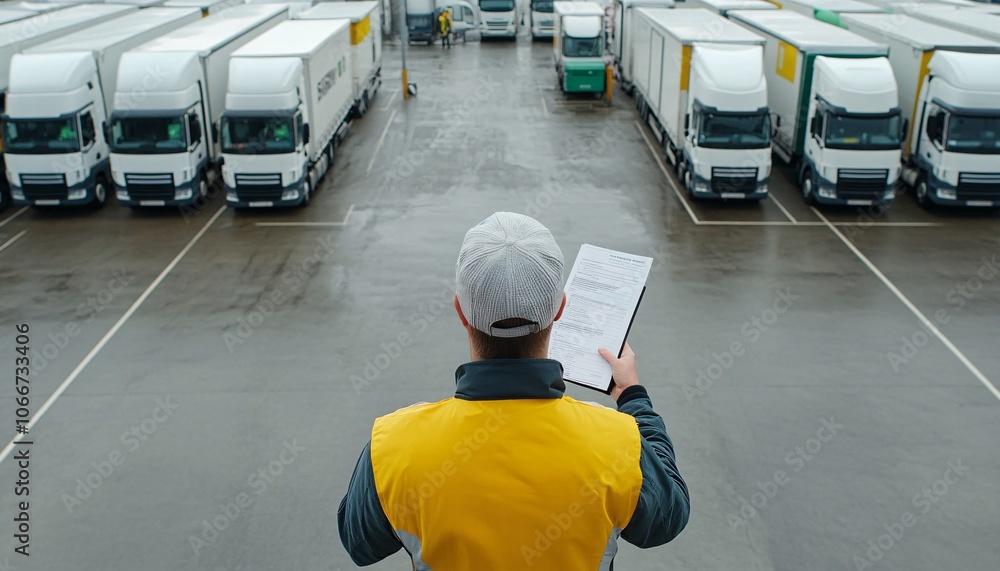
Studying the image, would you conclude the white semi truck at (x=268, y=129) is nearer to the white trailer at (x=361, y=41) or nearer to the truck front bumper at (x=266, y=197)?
the truck front bumper at (x=266, y=197)

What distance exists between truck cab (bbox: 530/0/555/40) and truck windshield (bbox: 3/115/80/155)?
3303 centimetres

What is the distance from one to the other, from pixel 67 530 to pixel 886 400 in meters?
10.9

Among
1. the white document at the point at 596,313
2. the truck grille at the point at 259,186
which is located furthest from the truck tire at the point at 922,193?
the white document at the point at 596,313

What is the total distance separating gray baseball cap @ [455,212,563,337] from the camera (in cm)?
286

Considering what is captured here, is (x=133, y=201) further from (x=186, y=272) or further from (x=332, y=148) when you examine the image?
(x=332, y=148)

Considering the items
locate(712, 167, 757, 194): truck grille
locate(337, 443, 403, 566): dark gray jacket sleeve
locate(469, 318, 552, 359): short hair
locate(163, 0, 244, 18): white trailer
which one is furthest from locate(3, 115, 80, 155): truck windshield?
locate(469, 318, 552, 359): short hair

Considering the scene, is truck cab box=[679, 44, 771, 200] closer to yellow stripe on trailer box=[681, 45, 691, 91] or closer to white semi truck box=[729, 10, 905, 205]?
yellow stripe on trailer box=[681, 45, 691, 91]

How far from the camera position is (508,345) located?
9.81ft

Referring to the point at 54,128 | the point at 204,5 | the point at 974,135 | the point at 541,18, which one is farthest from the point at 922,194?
the point at 541,18

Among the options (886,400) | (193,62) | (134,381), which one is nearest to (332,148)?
(193,62)

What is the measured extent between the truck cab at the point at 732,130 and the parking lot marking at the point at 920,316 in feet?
Result: 7.26

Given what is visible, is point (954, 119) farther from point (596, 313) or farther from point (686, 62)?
point (596, 313)

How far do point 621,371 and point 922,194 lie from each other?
20258 millimetres

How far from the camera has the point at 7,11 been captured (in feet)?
95.1
